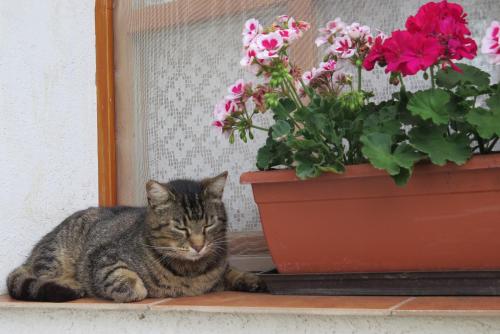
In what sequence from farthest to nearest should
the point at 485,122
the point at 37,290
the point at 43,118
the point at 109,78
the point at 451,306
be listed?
the point at 109,78 < the point at 43,118 < the point at 37,290 < the point at 485,122 < the point at 451,306

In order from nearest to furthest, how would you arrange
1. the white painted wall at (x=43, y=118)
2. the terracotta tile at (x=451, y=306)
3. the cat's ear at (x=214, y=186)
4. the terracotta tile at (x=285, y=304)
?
the terracotta tile at (x=451, y=306) < the terracotta tile at (x=285, y=304) < the cat's ear at (x=214, y=186) < the white painted wall at (x=43, y=118)

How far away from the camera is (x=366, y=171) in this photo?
7.13 ft

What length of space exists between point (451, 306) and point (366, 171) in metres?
0.50

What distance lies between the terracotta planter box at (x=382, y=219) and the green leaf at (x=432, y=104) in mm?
157

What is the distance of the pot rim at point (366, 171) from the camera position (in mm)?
2033

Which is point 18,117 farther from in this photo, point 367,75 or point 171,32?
point 367,75

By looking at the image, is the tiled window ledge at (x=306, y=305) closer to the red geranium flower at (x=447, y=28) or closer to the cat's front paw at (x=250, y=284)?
the cat's front paw at (x=250, y=284)

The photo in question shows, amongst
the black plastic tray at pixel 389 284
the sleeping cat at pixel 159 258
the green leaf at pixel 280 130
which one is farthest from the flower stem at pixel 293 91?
the black plastic tray at pixel 389 284

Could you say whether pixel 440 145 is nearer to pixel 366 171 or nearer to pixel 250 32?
pixel 366 171

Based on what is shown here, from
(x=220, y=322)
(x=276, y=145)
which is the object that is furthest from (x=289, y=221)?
(x=220, y=322)

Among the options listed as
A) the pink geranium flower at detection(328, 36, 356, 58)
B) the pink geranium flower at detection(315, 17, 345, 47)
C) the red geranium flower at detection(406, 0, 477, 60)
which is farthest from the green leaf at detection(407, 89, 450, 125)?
the pink geranium flower at detection(315, 17, 345, 47)

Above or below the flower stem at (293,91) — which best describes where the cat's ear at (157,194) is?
below

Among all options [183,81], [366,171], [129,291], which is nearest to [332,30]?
[366,171]

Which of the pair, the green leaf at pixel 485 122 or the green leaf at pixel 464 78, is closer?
the green leaf at pixel 485 122
